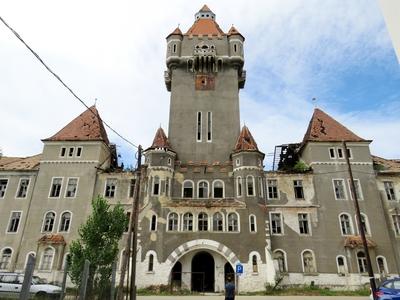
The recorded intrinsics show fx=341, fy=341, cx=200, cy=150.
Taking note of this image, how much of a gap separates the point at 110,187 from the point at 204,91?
16895mm

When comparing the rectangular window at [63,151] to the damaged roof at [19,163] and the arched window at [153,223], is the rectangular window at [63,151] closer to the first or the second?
the damaged roof at [19,163]

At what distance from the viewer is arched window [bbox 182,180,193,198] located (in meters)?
36.9

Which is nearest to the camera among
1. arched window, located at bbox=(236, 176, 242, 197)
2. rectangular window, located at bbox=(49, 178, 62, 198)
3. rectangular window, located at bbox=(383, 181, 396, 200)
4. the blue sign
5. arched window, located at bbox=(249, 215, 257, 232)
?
the blue sign

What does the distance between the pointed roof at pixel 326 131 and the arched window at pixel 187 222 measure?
52.2 ft

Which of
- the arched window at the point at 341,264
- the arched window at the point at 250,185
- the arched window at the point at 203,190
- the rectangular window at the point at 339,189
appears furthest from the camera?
the arched window at the point at 203,190

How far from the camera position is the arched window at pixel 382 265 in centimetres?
3212

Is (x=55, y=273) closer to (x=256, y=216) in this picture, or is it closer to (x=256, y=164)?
(x=256, y=216)

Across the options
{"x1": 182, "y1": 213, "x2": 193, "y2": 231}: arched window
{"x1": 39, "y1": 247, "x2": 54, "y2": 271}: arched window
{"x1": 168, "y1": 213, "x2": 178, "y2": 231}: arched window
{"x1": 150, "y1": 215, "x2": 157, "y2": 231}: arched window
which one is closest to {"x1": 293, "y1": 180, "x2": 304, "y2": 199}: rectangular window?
{"x1": 182, "y1": 213, "x2": 193, "y2": 231}: arched window

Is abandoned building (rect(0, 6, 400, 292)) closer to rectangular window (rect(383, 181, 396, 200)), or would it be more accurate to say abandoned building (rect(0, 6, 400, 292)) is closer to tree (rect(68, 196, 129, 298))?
rectangular window (rect(383, 181, 396, 200))

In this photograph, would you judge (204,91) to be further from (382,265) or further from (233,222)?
(382,265)

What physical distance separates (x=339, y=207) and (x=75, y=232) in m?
27.1

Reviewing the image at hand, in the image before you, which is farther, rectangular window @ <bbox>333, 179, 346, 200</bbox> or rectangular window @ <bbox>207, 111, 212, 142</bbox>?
rectangular window @ <bbox>207, 111, 212, 142</bbox>

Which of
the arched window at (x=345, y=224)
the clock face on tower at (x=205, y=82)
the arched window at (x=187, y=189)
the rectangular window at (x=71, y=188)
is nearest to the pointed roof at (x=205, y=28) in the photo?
the clock face on tower at (x=205, y=82)

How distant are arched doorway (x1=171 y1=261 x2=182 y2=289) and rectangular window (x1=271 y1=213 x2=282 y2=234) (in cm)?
1008
